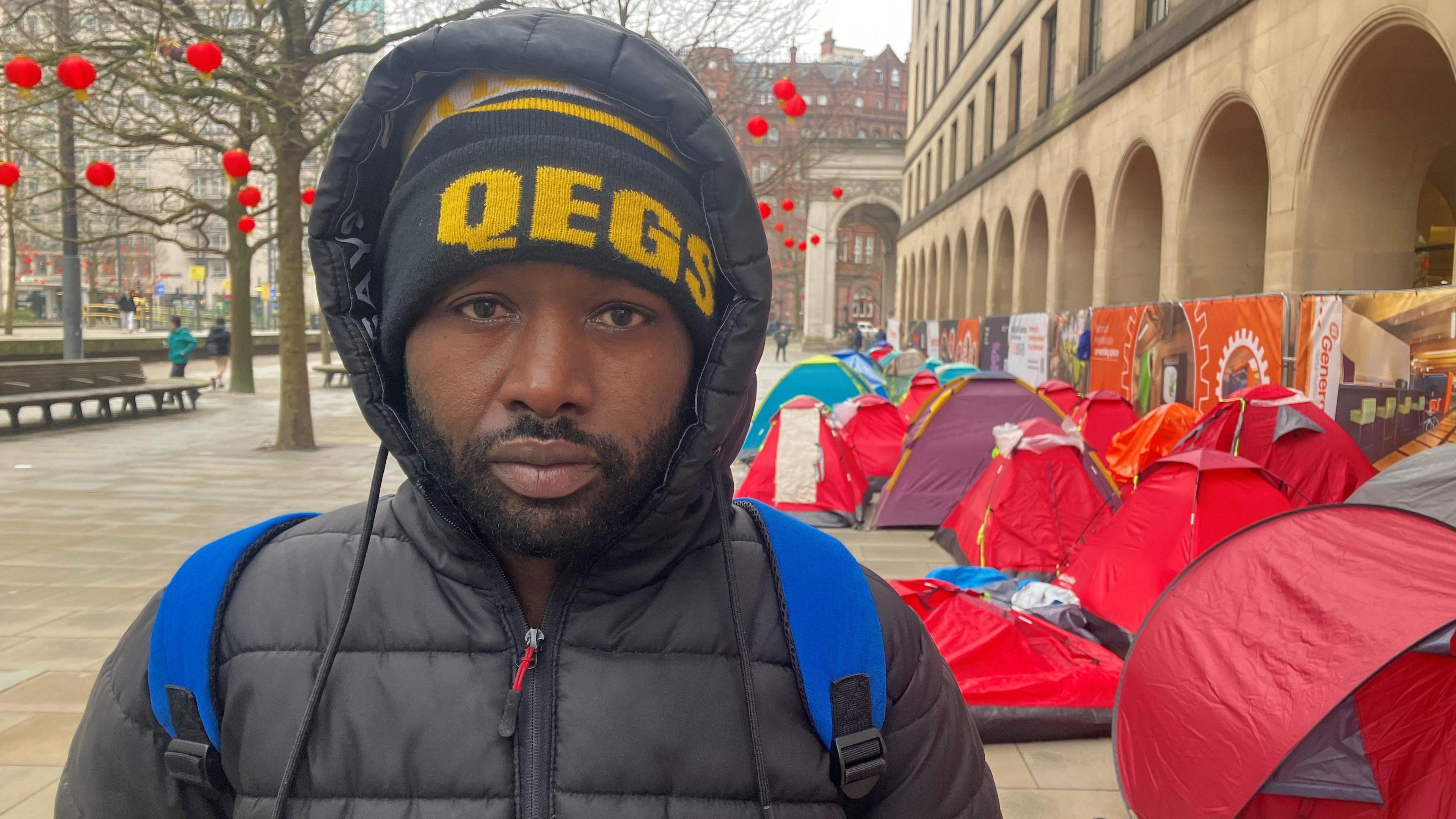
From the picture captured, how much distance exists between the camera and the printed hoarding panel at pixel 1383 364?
7316mm

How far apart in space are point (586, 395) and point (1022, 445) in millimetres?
7645

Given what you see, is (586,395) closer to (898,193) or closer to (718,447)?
(718,447)

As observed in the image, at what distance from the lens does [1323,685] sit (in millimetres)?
3553

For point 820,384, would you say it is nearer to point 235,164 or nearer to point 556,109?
point 235,164

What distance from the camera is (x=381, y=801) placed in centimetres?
117

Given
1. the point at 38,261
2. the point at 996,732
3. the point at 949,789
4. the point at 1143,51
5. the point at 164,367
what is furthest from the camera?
the point at 38,261

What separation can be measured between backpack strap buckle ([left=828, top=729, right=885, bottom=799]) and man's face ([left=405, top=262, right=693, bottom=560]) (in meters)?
0.42

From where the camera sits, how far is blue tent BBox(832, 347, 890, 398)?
1605 centimetres

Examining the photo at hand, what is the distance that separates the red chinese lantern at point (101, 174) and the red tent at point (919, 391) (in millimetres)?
10856

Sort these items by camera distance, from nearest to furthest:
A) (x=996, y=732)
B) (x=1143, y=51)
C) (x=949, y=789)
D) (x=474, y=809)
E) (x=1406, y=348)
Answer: (x=474, y=809) → (x=949, y=789) → (x=996, y=732) → (x=1406, y=348) → (x=1143, y=51)

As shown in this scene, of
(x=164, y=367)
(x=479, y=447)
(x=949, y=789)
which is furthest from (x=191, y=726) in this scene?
(x=164, y=367)

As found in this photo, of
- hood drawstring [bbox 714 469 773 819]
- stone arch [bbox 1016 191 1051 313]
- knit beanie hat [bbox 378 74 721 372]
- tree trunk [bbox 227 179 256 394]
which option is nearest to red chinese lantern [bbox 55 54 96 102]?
knit beanie hat [bbox 378 74 721 372]

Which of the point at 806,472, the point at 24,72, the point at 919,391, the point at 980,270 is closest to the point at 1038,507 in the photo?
the point at 806,472

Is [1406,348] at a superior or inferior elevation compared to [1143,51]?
inferior
